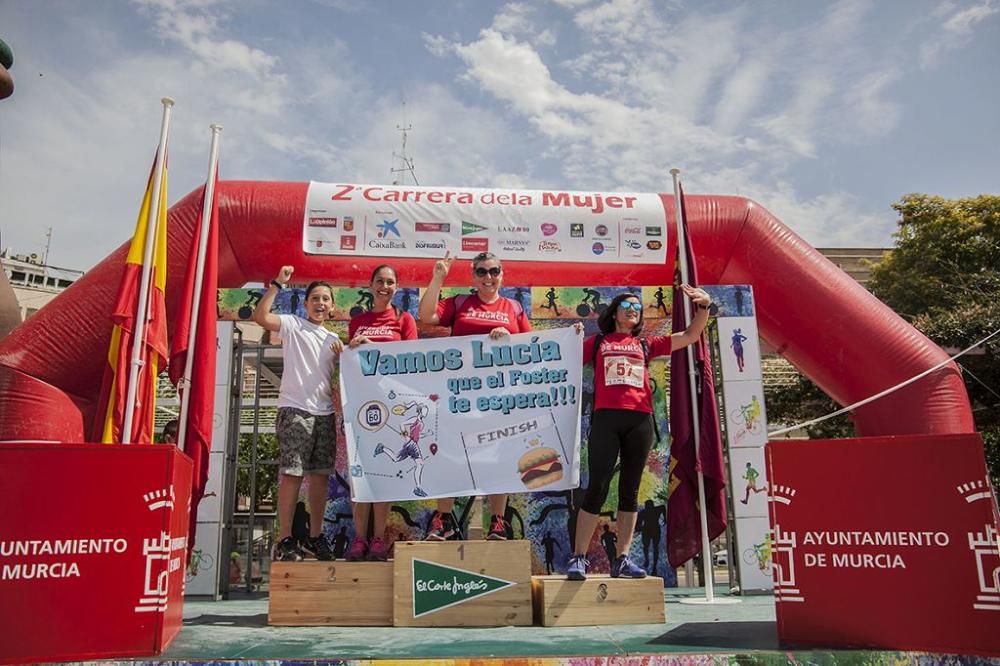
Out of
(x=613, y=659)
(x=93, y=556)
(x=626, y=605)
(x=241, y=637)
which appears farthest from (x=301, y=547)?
(x=613, y=659)

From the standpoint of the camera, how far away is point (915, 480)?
2.92 metres

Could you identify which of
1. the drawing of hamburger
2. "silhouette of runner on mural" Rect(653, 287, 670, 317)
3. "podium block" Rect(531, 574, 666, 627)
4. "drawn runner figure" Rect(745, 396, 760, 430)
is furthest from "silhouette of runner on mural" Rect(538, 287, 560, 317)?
"podium block" Rect(531, 574, 666, 627)

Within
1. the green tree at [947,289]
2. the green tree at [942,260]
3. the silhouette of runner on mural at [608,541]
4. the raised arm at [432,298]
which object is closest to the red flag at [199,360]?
the raised arm at [432,298]

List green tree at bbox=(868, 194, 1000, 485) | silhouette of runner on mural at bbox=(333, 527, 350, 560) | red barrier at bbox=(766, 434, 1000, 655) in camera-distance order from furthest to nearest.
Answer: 1. green tree at bbox=(868, 194, 1000, 485)
2. silhouette of runner on mural at bbox=(333, 527, 350, 560)
3. red barrier at bbox=(766, 434, 1000, 655)

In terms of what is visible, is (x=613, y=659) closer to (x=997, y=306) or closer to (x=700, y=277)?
(x=700, y=277)

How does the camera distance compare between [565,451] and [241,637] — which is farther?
[565,451]

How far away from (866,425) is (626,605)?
3.24 m

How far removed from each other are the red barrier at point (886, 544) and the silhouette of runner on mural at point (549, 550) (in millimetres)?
3222

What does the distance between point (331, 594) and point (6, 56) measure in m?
10.2

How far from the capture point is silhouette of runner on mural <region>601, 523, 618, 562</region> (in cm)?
608

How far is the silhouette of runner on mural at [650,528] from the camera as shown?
6137mm

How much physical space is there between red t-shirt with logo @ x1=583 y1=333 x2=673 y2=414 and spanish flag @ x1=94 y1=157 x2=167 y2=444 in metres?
2.57

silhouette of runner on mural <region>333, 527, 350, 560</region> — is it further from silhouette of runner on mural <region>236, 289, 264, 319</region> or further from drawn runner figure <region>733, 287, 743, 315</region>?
drawn runner figure <region>733, 287, 743, 315</region>

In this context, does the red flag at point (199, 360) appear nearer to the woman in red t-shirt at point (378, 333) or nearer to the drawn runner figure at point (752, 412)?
the woman in red t-shirt at point (378, 333)
